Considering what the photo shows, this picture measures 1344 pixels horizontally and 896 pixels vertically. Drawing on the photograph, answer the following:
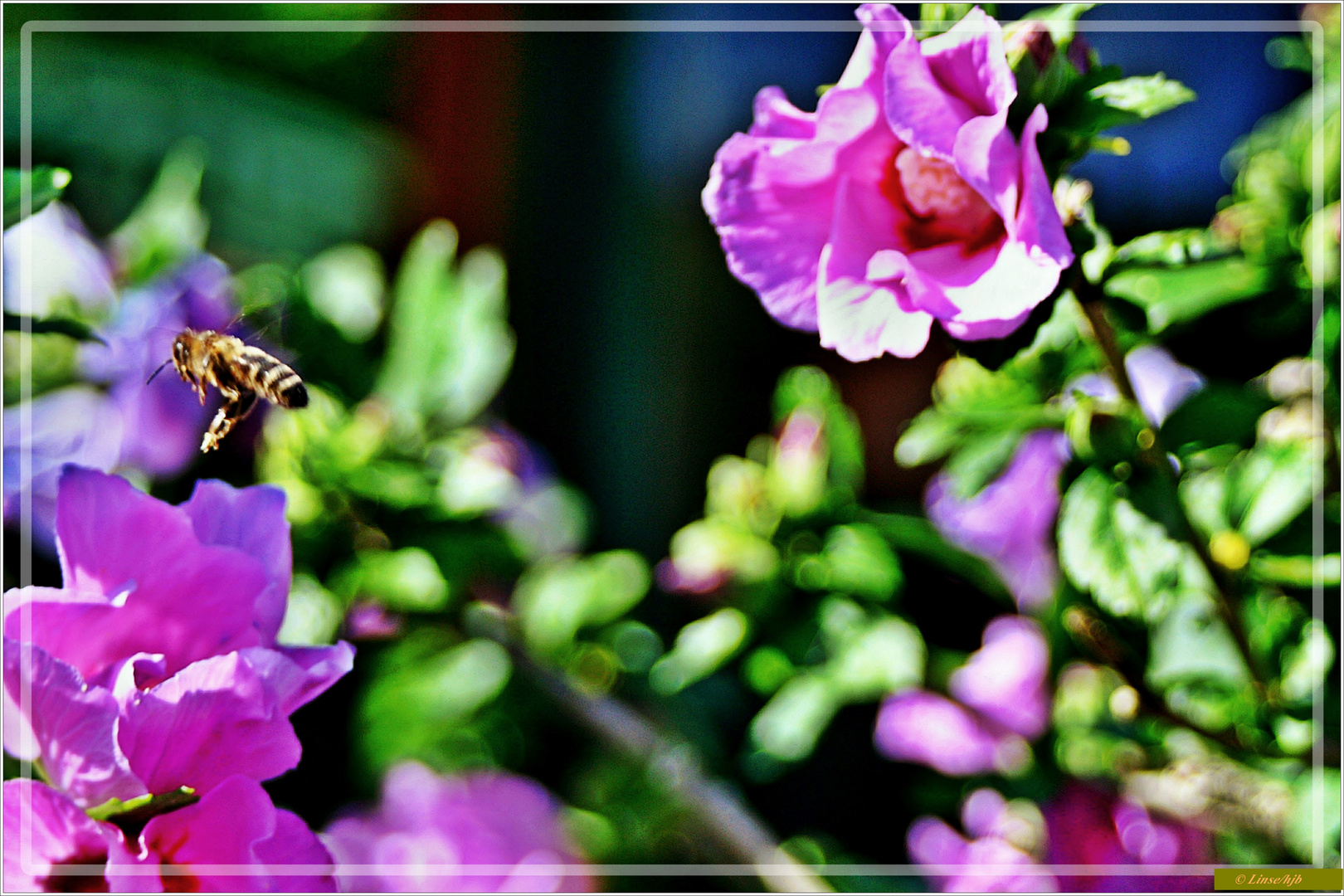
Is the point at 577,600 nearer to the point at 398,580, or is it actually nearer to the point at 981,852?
the point at 398,580

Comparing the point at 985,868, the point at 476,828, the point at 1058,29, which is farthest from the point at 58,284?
the point at 985,868

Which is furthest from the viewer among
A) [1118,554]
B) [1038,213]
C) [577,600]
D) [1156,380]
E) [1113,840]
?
[577,600]

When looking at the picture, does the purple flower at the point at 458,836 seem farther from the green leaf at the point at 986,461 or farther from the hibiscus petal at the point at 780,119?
the hibiscus petal at the point at 780,119

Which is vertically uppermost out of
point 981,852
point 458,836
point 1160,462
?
point 1160,462

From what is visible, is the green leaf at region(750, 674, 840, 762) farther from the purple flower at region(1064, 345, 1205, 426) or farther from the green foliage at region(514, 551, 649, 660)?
the purple flower at region(1064, 345, 1205, 426)

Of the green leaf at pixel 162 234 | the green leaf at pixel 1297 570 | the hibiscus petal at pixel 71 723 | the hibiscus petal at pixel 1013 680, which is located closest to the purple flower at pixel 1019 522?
the hibiscus petal at pixel 1013 680

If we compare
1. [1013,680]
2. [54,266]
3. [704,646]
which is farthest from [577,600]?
[54,266]
